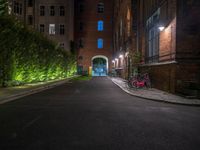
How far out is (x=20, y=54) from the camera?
600 inches

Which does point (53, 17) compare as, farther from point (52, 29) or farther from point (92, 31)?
point (92, 31)

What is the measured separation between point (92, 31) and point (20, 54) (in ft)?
107

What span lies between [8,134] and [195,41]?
1127 centimetres

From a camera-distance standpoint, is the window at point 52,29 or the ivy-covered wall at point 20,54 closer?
the ivy-covered wall at point 20,54

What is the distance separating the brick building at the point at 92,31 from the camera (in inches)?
1801

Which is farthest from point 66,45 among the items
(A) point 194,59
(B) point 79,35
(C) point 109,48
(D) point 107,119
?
(D) point 107,119

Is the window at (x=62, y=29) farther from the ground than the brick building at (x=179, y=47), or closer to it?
farther from the ground

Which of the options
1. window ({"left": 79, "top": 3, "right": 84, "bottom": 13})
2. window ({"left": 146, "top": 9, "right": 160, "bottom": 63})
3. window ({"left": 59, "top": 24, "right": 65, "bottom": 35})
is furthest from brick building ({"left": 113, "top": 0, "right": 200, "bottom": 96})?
window ({"left": 79, "top": 3, "right": 84, "bottom": 13})

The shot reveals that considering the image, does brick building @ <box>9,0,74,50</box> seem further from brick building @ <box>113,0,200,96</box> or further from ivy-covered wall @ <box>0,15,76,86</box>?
brick building @ <box>113,0,200,96</box>

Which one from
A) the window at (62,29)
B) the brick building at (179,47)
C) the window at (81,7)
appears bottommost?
the brick building at (179,47)

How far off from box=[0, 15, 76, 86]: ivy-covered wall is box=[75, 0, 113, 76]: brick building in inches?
952

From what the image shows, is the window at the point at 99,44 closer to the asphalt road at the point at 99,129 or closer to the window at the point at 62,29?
the window at the point at 62,29

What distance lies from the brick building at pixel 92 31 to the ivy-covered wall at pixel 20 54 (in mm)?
24172

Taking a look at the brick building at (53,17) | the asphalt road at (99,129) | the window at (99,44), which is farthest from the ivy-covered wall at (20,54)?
the window at (99,44)
